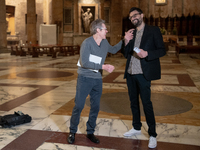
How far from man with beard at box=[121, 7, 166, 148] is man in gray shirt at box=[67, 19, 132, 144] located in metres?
0.16

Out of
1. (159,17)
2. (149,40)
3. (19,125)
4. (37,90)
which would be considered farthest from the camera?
(159,17)

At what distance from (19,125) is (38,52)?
15616mm

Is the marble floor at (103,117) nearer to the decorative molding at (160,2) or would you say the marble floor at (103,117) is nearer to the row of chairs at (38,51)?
the row of chairs at (38,51)

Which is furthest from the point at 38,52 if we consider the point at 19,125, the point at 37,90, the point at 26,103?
the point at 19,125

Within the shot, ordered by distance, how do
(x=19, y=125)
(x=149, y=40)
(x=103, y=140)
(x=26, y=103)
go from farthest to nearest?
A: (x=26, y=103)
(x=19, y=125)
(x=103, y=140)
(x=149, y=40)

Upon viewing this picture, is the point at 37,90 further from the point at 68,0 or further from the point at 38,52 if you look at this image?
the point at 68,0

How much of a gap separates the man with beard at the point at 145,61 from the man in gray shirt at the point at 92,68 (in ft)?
0.53

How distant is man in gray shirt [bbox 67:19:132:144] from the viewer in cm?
328

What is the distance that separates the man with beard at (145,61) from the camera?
334 centimetres

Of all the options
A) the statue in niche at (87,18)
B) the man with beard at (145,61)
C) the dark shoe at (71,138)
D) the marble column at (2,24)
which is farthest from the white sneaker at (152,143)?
the statue in niche at (87,18)

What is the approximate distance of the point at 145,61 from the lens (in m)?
3.37

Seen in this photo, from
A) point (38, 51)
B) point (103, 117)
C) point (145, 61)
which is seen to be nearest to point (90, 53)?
point (145, 61)

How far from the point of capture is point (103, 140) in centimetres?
361

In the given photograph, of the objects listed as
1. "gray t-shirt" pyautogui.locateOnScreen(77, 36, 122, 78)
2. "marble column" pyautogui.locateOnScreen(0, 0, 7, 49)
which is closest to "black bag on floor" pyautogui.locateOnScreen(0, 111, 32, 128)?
"gray t-shirt" pyautogui.locateOnScreen(77, 36, 122, 78)
